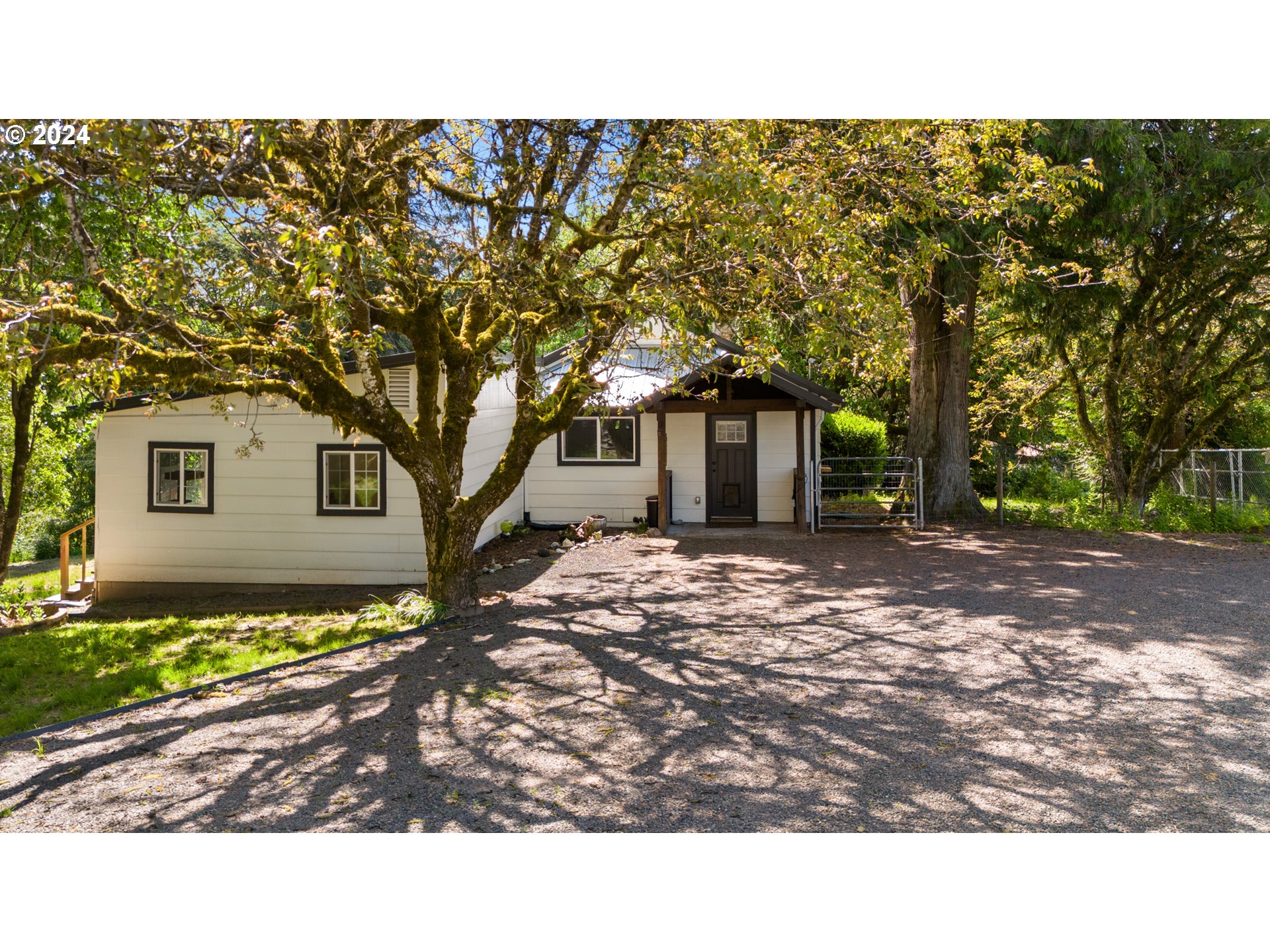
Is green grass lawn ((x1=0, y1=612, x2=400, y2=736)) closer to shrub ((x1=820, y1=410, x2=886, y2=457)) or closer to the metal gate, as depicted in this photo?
the metal gate

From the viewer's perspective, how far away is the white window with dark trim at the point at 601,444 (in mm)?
15070

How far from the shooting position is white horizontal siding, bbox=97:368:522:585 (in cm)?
1123

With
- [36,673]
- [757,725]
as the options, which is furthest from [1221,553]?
[36,673]

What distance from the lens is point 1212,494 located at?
527 inches

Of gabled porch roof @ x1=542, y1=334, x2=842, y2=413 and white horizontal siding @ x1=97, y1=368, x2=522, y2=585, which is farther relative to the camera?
gabled porch roof @ x1=542, y1=334, x2=842, y2=413

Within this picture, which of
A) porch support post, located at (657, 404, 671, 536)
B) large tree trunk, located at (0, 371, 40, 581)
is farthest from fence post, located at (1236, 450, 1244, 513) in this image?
large tree trunk, located at (0, 371, 40, 581)

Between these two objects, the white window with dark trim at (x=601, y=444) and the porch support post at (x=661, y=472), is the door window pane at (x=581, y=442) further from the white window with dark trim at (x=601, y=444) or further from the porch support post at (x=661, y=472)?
the porch support post at (x=661, y=472)

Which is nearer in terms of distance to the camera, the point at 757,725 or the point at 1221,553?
the point at 757,725

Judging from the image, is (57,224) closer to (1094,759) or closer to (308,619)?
(308,619)

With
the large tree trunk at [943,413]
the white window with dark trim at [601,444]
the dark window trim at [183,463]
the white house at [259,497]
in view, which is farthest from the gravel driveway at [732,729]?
the white window with dark trim at [601,444]

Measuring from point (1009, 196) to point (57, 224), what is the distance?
11.1m

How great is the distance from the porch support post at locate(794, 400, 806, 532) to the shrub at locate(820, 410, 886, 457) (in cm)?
505

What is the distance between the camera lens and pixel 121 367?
5602mm

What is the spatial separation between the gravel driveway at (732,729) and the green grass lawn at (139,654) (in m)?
0.77
